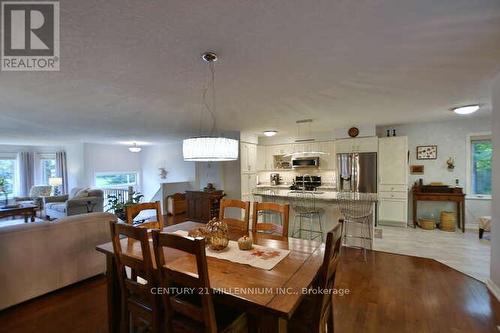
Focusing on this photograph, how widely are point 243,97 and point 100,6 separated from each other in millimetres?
1937

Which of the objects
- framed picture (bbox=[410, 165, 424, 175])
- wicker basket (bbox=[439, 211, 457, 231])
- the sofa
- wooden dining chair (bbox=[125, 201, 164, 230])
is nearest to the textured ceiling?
wooden dining chair (bbox=[125, 201, 164, 230])

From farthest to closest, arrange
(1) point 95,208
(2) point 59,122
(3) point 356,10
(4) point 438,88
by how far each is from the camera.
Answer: (1) point 95,208
(2) point 59,122
(4) point 438,88
(3) point 356,10

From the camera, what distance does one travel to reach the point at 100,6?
51.6 inches

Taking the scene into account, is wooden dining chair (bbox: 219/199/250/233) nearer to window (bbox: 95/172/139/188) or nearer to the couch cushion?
the couch cushion

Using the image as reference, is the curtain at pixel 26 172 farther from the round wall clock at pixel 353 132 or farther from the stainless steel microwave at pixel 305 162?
the round wall clock at pixel 353 132

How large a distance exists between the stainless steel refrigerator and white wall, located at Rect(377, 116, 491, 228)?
1075 millimetres

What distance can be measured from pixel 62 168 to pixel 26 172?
3.07ft

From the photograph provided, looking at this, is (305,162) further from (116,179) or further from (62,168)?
(62,168)

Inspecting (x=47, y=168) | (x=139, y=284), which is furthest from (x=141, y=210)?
(x=47, y=168)

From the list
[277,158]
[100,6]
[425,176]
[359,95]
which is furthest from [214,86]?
[425,176]

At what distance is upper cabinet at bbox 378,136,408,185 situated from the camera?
16.9 feet

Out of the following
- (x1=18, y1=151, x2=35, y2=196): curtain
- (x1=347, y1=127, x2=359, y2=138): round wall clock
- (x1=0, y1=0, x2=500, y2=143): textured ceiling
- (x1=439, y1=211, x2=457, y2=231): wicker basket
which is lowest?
(x1=439, y1=211, x2=457, y2=231): wicker basket

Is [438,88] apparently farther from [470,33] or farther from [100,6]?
[100,6]

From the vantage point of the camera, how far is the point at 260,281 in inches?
53.1
